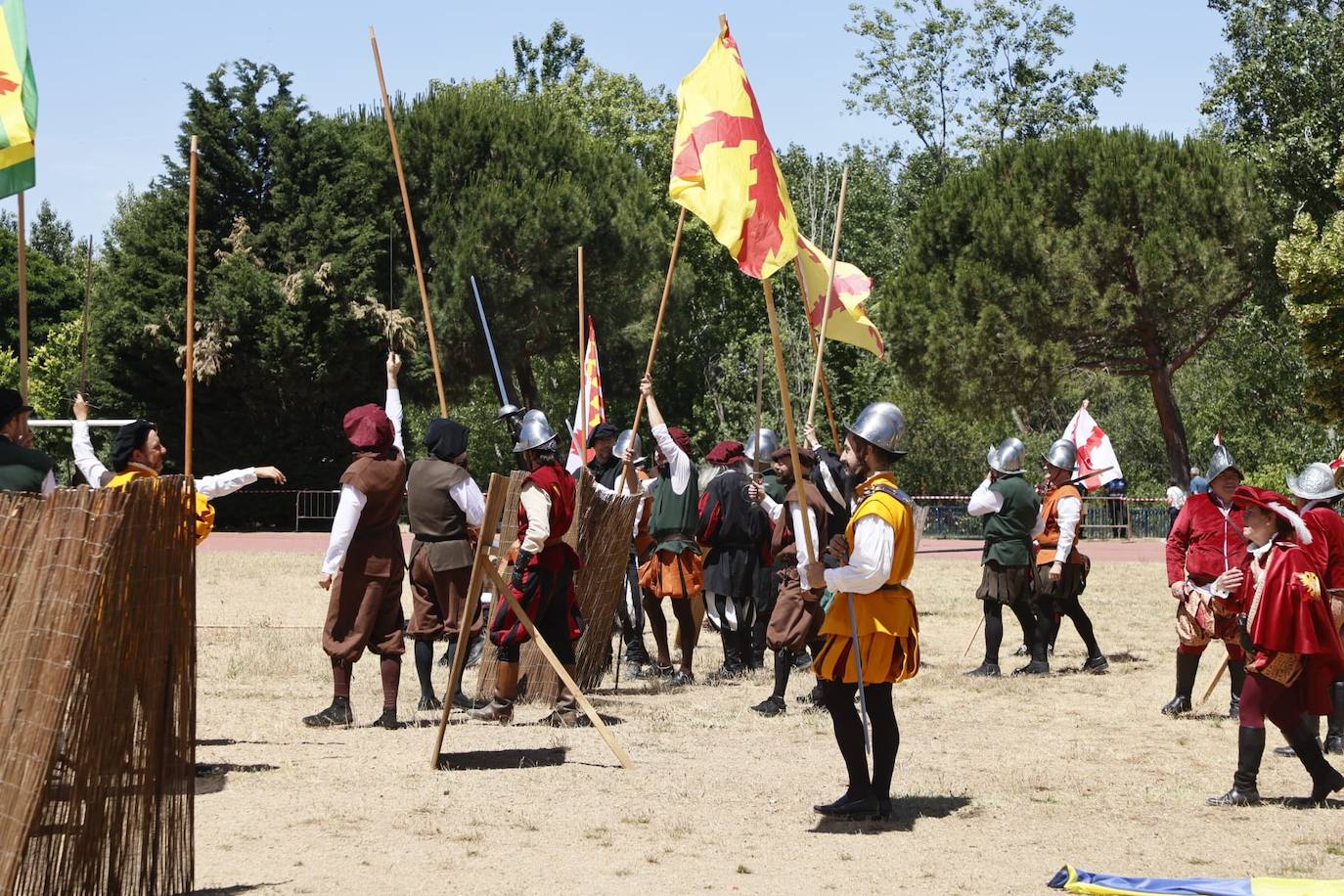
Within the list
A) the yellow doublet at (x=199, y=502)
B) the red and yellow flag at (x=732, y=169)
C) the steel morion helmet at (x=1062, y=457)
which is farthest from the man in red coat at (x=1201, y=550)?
the yellow doublet at (x=199, y=502)

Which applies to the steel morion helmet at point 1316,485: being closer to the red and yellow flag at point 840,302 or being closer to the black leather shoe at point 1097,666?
the red and yellow flag at point 840,302

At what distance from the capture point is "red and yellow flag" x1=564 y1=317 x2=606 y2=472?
11825 millimetres

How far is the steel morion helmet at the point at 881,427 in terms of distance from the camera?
690 centimetres

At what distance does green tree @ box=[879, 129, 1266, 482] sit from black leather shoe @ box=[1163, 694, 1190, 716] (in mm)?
24015

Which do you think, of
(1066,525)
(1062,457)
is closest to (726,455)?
(1066,525)

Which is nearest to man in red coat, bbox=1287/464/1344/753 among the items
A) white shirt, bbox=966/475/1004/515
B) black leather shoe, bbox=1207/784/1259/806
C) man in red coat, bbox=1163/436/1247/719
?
black leather shoe, bbox=1207/784/1259/806

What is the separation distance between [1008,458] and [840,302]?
2.87 metres

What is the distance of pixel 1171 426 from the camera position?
3412 centimetres

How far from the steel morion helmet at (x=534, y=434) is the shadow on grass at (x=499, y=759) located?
5.73 feet

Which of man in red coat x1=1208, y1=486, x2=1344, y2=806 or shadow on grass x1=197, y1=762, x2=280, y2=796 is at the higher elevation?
man in red coat x1=1208, y1=486, x2=1344, y2=806

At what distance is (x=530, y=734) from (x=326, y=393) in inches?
1151

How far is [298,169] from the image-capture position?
38.4 m

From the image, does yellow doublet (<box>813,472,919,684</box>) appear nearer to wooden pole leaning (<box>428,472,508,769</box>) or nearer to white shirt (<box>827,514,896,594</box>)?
white shirt (<box>827,514,896,594</box>)

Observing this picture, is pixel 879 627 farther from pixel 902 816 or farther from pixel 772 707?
pixel 772 707
